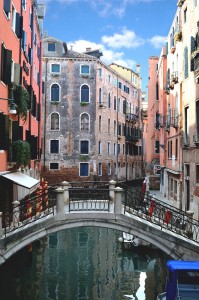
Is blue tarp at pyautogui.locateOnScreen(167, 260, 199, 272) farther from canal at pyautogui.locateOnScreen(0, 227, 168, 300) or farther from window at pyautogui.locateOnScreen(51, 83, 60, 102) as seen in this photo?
window at pyautogui.locateOnScreen(51, 83, 60, 102)

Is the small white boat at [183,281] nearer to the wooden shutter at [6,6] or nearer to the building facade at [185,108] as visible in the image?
the building facade at [185,108]

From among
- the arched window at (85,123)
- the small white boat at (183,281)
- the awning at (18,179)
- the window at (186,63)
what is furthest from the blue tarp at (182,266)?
the arched window at (85,123)

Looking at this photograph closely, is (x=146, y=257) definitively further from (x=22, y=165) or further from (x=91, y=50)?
(x=91, y=50)

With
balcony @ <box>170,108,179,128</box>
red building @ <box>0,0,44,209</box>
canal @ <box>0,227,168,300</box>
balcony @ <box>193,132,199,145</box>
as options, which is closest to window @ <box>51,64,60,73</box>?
balcony @ <box>170,108,179,128</box>

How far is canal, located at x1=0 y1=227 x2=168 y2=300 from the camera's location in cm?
1462

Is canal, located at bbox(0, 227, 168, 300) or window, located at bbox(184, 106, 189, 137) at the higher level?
window, located at bbox(184, 106, 189, 137)

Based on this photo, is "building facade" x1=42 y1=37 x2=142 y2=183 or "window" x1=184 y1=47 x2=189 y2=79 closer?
"window" x1=184 y1=47 x2=189 y2=79

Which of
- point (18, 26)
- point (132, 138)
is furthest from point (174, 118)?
point (132, 138)

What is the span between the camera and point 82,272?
1711 cm

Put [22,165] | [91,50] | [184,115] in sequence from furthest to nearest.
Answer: [91,50]
[184,115]
[22,165]

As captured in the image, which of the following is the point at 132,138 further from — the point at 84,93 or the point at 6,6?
the point at 6,6

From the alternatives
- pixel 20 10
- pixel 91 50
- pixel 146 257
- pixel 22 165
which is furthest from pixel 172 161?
pixel 91 50

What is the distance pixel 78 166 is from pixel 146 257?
21450 mm

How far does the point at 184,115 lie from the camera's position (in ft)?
73.1
